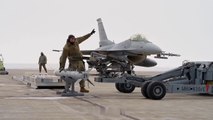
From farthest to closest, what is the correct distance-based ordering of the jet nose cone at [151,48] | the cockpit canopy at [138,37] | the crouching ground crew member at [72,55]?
the cockpit canopy at [138,37]
the jet nose cone at [151,48]
the crouching ground crew member at [72,55]

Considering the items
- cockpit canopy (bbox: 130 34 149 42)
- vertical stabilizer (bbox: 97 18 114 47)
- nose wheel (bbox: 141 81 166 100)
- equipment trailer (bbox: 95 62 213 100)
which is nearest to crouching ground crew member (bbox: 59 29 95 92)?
equipment trailer (bbox: 95 62 213 100)

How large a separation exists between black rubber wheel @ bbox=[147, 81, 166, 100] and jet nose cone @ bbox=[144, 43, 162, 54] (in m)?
12.0

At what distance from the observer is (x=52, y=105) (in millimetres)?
10992

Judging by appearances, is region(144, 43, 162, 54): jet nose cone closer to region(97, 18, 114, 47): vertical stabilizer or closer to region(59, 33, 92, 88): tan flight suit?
region(59, 33, 92, 88): tan flight suit

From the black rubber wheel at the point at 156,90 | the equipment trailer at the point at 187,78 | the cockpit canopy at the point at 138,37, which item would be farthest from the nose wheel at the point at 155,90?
the cockpit canopy at the point at 138,37

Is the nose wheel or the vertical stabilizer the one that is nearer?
the nose wheel

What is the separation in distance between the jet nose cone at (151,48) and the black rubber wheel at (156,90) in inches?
473

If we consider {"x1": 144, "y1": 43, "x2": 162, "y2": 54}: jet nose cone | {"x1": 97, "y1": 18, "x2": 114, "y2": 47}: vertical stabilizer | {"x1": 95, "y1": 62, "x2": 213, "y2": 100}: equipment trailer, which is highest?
{"x1": 97, "y1": 18, "x2": 114, "y2": 47}: vertical stabilizer

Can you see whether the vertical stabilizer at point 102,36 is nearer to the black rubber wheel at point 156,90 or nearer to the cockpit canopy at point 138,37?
the cockpit canopy at point 138,37

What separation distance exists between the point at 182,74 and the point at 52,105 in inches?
205

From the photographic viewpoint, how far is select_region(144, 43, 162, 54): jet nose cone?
82.8ft

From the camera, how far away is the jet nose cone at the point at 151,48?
25250mm

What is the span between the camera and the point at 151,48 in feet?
83.8

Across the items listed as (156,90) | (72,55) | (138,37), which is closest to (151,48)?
(138,37)
